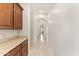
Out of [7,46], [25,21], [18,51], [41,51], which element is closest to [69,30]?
[7,46]

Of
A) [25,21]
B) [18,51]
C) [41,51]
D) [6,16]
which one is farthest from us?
[25,21]

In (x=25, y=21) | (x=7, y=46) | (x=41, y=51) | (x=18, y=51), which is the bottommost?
(x=41, y=51)

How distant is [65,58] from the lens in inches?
30.8

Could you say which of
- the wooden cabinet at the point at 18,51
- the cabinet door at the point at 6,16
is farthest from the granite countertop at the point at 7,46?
the cabinet door at the point at 6,16

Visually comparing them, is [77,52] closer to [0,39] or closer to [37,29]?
[0,39]

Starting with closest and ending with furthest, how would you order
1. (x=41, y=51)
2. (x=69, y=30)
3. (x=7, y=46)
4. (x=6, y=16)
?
(x=69, y=30) < (x=7, y=46) < (x=6, y=16) < (x=41, y=51)

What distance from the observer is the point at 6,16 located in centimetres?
254

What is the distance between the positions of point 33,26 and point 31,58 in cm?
361

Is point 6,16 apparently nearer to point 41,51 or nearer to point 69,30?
point 69,30

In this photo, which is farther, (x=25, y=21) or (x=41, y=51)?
(x=25, y=21)

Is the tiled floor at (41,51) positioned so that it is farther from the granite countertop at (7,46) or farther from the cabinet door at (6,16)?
the cabinet door at (6,16)

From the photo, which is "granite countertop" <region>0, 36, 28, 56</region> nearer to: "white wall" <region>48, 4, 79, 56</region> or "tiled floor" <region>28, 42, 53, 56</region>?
"tiled floor" <region>28, 42, 53, 56</region>

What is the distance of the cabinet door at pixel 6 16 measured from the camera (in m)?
2.44

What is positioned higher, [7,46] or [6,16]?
[6,16]
